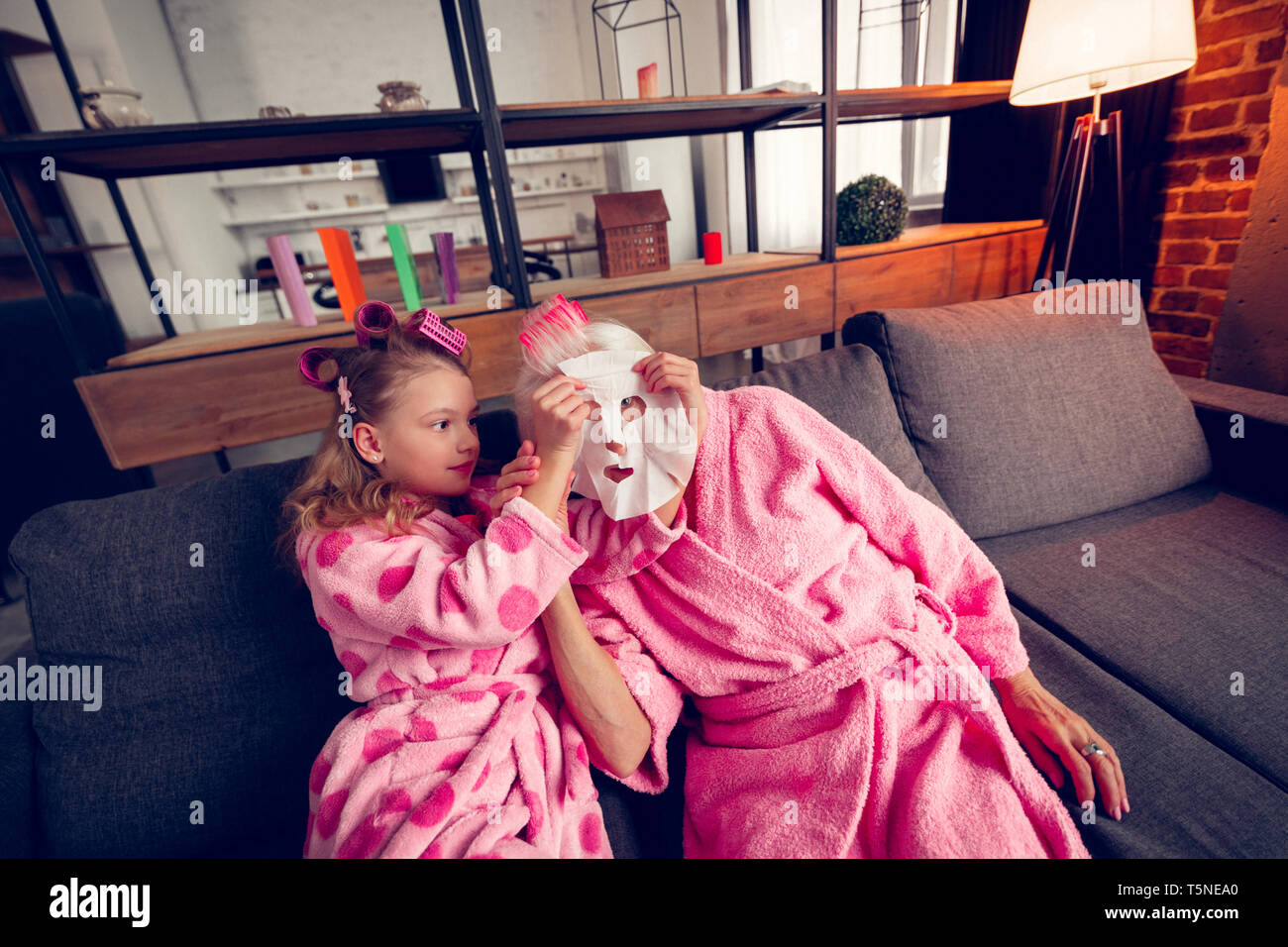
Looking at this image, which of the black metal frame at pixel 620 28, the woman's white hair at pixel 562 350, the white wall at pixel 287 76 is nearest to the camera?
the woman's white hair at pixel 562 350

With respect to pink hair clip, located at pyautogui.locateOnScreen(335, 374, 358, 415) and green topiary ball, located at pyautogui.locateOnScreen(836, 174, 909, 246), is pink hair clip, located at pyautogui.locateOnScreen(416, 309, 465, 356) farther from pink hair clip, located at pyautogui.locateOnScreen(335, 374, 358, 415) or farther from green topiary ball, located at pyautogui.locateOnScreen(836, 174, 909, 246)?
green topiary ball, located at pyautogui.locateOnScreen(836, 174, 909, 246)

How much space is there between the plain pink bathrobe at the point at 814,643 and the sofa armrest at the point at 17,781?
82cm

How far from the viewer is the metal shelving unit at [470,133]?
4.55 feet

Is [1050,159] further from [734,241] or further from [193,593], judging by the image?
[193,593]

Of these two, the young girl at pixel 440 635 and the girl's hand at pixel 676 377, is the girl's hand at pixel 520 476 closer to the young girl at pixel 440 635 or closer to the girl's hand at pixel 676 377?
the young girl at pixel 440 635

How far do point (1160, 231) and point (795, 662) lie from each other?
2389 millimetres

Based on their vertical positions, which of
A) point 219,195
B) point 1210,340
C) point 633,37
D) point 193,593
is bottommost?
point 1210,340

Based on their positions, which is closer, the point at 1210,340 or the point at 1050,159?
the point at 1210,340

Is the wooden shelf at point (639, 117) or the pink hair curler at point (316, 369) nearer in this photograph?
the pink hair curler at point (316, 369)

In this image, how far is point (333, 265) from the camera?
1.64 metres

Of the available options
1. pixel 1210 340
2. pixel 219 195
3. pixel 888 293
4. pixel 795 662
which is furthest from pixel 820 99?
pixel 219 195

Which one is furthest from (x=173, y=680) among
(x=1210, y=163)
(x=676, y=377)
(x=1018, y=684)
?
(x=1210, y=163)

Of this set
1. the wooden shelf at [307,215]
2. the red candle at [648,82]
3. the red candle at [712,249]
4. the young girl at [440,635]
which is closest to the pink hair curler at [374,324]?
the young girl at [440,635]

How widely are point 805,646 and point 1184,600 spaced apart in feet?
2.60
